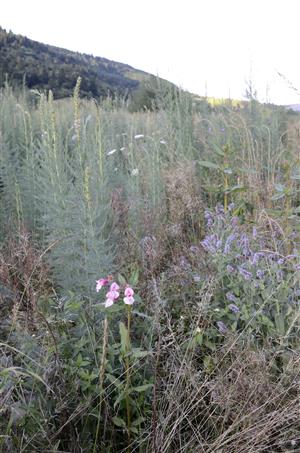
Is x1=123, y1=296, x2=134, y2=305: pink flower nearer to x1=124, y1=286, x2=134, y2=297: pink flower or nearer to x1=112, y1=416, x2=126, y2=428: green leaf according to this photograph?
x1=124, y1=286, x2=134, y2=297: pink flower

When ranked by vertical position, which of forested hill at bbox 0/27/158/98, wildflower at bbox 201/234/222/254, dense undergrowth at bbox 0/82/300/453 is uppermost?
forested hill at bbox 0/27/158/98

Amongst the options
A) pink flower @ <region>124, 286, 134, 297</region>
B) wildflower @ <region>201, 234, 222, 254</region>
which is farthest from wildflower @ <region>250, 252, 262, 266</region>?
pink flower @ <region>124, 286, 134, 297</region>

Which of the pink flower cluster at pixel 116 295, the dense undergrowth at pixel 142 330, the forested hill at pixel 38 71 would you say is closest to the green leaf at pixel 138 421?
the dense undergrowth at pixel 142 330

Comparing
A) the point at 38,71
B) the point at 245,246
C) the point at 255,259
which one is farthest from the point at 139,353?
the point at 38,71

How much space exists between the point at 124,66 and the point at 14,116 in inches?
1256

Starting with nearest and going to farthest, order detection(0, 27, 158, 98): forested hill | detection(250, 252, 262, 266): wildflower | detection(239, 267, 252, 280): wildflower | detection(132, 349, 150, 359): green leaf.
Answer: detection(132, 349, 150, 359): green leaf < detection(239, 267, 252, 280): wildflower < detection(250, 252, 262, 266): wildflower < detection(0, 27, 158, 98): forested hill

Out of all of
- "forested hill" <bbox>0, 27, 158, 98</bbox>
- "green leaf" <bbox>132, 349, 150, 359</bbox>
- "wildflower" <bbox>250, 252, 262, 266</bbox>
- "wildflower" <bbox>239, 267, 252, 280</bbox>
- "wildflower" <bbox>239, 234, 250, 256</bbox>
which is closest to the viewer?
"green leaf" <bbox>132, 349, 150, 359</bbox>

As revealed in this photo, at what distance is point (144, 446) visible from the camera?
61.8 inches

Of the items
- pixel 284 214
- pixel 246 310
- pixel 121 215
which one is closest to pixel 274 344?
pixel 246 310

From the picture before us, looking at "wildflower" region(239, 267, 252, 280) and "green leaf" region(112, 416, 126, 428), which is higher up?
"wildflower" region(239, 267, 252, 280)

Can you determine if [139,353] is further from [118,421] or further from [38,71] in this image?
[38,71]

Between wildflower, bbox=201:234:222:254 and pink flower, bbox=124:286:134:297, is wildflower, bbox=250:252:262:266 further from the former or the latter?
pink flower, bbox=124:286:134:297

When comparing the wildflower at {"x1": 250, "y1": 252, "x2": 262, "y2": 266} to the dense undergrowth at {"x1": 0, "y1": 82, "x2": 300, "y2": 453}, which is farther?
the wildflower at {"x1": 250, "y1": 252, "x2": 262, "y2": 266}

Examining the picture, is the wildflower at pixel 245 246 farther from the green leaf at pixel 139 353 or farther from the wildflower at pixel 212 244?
the green leaf at pixel 139 353
